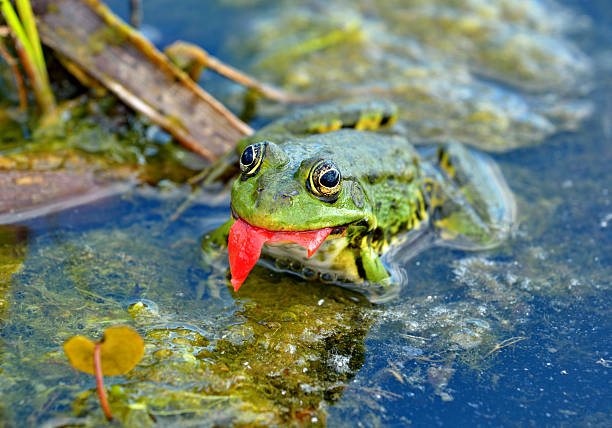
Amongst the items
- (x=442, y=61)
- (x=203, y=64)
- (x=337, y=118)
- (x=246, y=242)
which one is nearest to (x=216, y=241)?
(x=246, y=242)

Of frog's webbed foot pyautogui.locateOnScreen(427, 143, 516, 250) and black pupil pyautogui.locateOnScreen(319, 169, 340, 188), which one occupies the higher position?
black pupil pyautogui.locateOnScreen(319, 169, 340, 188)

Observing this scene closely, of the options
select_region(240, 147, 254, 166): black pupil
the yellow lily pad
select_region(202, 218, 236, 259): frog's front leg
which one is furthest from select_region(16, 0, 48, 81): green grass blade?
the yellow lily pad

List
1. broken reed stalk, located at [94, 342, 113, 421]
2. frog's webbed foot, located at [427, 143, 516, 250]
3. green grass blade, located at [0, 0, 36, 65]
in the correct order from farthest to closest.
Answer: frog's webbed foot, located at [427, 143, 516, 250], green grass blade, located at [0, 0, 36, 65], broken reed stalk, located at [94, 342, 113, 421]

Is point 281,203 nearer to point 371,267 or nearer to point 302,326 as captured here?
point 302,326

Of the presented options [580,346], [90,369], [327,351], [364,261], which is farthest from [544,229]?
[90,369]

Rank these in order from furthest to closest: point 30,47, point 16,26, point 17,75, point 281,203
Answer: point 17,75 < point 30,47 < point 16,26 < point 281,203

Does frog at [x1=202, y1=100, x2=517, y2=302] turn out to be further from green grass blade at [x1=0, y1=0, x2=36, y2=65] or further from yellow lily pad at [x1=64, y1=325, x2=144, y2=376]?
green grass blade at [x1=0, y1=0, x2=36, y2=65]
